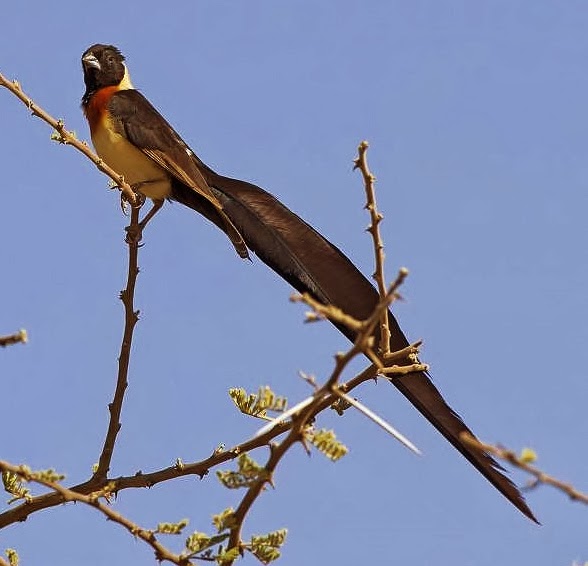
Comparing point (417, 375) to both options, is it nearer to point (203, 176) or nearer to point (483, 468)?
point (483, 468)

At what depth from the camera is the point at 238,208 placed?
460 centimetres

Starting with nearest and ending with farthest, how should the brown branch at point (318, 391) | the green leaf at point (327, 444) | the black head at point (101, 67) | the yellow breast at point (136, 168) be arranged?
the brown branch at point (318, 391) → the green leaf at point (327, 444) → the yellow breast at point (136, 168) → the black head at point (101, 67)

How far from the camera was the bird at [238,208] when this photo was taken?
3.40 metres

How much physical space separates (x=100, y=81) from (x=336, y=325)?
3.33m

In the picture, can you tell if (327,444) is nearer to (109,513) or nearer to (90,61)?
(109,513)

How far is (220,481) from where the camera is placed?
7.94 ft

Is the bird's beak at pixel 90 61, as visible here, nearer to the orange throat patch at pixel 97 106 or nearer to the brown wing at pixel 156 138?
the orange throat patch at pixel 97 106

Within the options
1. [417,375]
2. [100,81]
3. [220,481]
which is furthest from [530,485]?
[100,81]

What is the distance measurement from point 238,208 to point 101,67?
89.8 inches

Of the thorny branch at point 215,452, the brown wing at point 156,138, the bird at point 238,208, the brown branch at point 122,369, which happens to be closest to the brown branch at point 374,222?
the thorny branch at point 215,452

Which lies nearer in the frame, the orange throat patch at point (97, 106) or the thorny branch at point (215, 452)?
the thorny branch at point (215, 452)

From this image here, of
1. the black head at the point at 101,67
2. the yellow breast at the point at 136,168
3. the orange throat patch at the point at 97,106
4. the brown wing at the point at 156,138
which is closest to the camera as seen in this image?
the brown wing at the point at 156,138

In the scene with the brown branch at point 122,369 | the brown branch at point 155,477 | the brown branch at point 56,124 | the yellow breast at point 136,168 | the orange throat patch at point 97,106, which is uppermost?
the orange throat patch at point 97,106

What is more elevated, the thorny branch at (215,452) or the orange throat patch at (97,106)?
the orange throat patch at (97,106)
